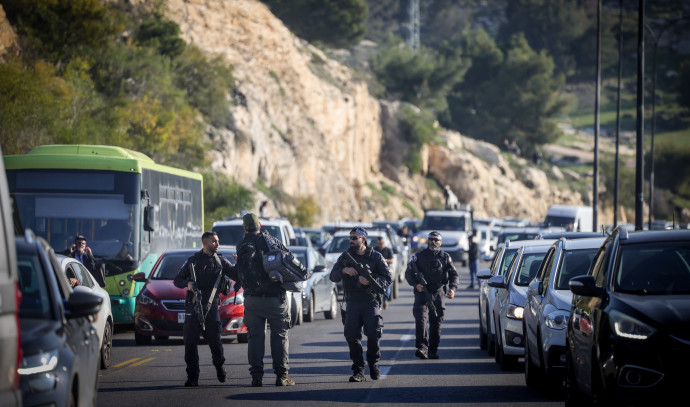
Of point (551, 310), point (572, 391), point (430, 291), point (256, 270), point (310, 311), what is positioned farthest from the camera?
point (310, 311)

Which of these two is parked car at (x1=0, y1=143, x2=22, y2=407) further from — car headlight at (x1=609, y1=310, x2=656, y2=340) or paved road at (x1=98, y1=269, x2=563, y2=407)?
paved road at (x1=98, y1=269, x2=563, y2=407)

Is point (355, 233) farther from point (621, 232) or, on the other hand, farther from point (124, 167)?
point (124, 167)

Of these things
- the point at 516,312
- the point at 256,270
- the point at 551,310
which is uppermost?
the point at 256,270

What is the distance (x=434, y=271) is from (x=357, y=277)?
2.86 metres

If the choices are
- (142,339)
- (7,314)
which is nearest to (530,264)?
(142,339)

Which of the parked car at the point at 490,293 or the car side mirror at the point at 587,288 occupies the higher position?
the car side mirror at the point at 587,288

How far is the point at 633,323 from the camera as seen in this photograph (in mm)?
8797

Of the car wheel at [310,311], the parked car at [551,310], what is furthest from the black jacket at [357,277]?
the car wheel at [310,311]

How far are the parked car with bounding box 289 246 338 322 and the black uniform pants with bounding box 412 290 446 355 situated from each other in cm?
644

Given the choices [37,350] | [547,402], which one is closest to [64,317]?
[37,350]

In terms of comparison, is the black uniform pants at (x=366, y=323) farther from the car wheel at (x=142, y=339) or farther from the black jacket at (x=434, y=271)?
the car wheel at (x=142, y=339)

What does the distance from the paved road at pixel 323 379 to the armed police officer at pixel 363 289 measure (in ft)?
1.64

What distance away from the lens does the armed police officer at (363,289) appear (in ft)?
45.7

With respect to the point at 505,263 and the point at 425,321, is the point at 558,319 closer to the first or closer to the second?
the point at 425,321
